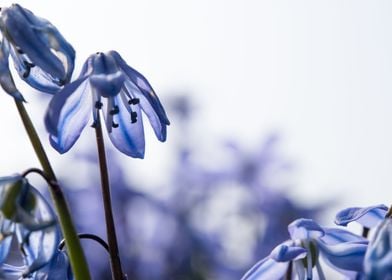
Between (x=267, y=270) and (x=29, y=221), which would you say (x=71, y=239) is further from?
(x=267, y=270)

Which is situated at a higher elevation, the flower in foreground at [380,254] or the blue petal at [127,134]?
the blue petal at [127,134]

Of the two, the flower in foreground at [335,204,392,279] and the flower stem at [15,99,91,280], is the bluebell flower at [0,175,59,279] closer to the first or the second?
the flower stem at [15,99,91,280]

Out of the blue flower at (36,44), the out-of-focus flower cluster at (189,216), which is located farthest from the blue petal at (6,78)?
the out-of-focus flower cluster at (189,216)

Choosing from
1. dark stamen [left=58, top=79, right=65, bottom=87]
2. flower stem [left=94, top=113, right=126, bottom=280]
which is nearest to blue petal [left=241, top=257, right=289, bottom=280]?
flower stem [left=94, top=113, right=126, bottom=280]

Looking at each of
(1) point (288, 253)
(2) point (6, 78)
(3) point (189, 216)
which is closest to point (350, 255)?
(1) point (288, 253)

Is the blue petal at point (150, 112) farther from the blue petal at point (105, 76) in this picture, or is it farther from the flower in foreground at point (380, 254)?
the flower in foreground at point (380, 254)

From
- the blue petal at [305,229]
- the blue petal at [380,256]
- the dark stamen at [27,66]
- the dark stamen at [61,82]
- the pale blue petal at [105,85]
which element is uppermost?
the dark stamen at [27,66]

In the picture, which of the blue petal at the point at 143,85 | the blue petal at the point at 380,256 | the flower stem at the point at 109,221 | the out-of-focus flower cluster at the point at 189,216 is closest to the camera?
the blue petal at the point at 380,256

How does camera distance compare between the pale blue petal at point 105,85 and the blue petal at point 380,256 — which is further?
the pale blue petal at point 105,85
